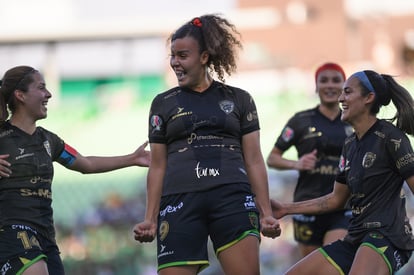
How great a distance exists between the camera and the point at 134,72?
3066 cm

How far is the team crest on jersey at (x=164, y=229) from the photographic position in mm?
6449

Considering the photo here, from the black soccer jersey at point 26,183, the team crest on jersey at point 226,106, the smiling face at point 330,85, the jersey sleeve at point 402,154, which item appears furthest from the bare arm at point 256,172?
the smiling face at point 330,85

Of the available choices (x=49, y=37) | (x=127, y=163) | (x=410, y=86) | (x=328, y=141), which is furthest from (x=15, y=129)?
(x=49, y=37)

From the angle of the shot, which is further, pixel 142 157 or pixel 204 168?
pixel 142 157

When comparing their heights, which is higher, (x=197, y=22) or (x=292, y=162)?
(x=197, y=22)

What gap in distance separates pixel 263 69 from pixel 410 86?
9.84 m

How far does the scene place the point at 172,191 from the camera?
21.3ft

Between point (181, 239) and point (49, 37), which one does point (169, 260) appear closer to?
point (181, 239)

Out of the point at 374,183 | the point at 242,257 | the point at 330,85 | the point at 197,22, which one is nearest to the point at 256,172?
the point at 242,257

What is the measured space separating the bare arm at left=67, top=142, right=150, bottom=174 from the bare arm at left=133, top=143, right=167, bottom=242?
0.84 meters

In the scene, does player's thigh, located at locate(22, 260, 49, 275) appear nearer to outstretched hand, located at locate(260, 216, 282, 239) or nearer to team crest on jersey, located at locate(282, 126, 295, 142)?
outstretched hand, located at locate(260, 216, 282, 239)

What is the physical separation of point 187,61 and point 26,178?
142 centimetres

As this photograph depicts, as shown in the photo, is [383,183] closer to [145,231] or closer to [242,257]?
[242,257]

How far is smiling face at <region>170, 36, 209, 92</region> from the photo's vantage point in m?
6.55
